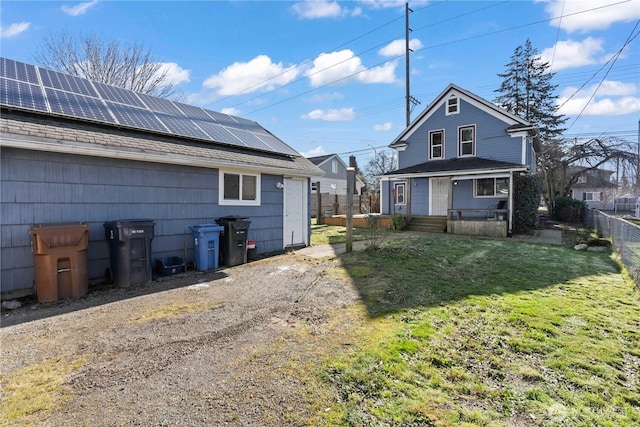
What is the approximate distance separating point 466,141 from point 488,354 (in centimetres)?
1593

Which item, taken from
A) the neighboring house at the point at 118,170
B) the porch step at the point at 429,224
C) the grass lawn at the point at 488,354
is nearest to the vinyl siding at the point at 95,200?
the neighboring house at the point at 118,170

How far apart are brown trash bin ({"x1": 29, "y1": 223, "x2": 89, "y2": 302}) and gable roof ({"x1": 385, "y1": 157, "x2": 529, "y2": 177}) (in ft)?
47.2

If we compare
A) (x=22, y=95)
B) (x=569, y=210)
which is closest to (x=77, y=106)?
(x=22, y=95)

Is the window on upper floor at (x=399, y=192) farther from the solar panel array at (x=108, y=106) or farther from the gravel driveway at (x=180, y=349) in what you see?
the gravel driveway at (x=180, y=349)

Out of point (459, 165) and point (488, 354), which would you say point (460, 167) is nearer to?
point (459, 165)

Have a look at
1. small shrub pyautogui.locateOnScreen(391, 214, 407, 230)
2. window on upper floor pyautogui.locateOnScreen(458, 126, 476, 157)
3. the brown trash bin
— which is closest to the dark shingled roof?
window on upper floor pyautogui.locateOnScreen(458, 126, 476, 157)

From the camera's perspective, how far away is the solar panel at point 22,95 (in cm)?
533

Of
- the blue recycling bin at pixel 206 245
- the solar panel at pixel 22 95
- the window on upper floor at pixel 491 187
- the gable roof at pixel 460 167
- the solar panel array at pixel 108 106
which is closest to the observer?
the solar panel at pixel 22 95

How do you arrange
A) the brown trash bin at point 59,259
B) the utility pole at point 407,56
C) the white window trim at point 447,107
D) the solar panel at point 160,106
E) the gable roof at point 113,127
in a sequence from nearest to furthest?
the brown trash bin at point 59,259
the gable roof at point 113,127
the solar panel at point 160,106
the white window trim at point 447,107
the utility pole at point 407,56

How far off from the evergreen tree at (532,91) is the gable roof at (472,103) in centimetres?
1705

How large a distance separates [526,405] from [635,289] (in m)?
4.84

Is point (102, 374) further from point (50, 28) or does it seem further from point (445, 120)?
point (50, 28)

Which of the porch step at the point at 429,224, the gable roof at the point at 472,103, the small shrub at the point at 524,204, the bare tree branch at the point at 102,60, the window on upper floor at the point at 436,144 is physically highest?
the bare tree branch at the point at 102,60

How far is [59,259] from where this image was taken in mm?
4906
